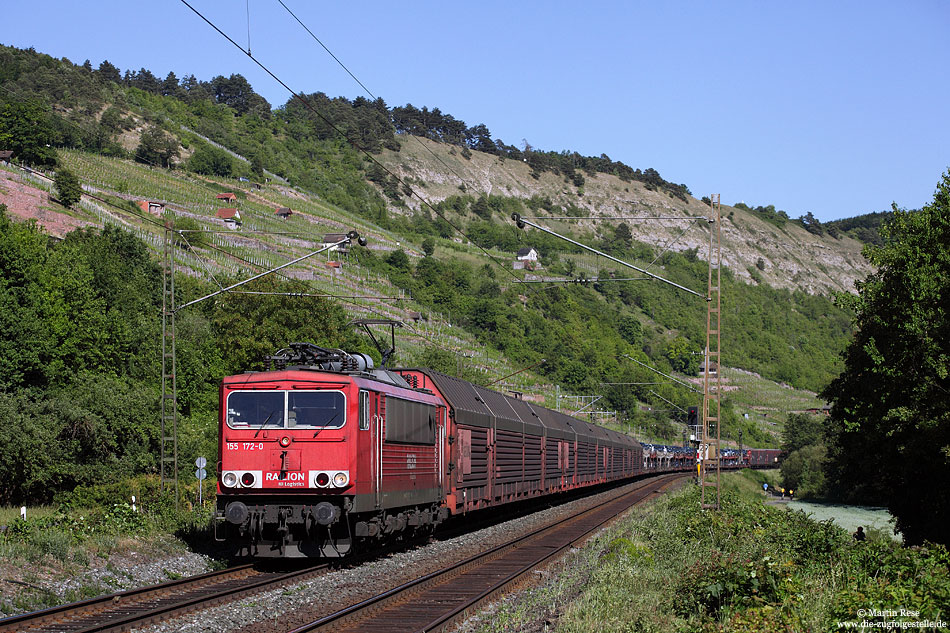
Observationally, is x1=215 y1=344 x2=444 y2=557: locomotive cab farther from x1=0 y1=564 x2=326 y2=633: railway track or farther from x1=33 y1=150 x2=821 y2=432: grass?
x1=33 y1=150 x2=821 y2=432: grass

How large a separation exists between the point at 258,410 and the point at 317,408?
→ 1255 millimetres

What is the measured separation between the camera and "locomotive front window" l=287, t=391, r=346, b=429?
1920 cm

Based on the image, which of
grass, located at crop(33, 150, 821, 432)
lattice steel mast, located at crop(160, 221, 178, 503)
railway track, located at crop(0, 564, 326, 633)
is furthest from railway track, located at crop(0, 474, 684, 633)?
grass, located at crop(33, 150, 821, 432)

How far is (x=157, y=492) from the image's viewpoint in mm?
43844

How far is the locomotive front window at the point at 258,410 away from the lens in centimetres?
1939

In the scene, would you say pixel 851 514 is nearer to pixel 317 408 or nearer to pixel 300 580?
pixel 317 408

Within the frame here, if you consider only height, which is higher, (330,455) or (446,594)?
(330,455)

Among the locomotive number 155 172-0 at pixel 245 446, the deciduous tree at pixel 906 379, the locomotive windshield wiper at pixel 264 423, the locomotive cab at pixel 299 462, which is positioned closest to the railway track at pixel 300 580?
the locomotive cab at pixel 299 462

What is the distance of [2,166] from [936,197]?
13413 cm

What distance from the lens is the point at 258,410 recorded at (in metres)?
19.5

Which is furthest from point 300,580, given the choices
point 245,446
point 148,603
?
point 148,603

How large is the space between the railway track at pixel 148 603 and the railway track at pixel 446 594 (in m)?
2.13

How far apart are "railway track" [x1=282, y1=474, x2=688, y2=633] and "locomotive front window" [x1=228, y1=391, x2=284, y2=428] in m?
4.57

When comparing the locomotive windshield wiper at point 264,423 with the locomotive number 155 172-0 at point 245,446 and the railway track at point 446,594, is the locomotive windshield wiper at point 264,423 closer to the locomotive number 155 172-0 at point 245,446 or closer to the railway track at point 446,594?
the locomotive number 155 172-0 at point 245,446
